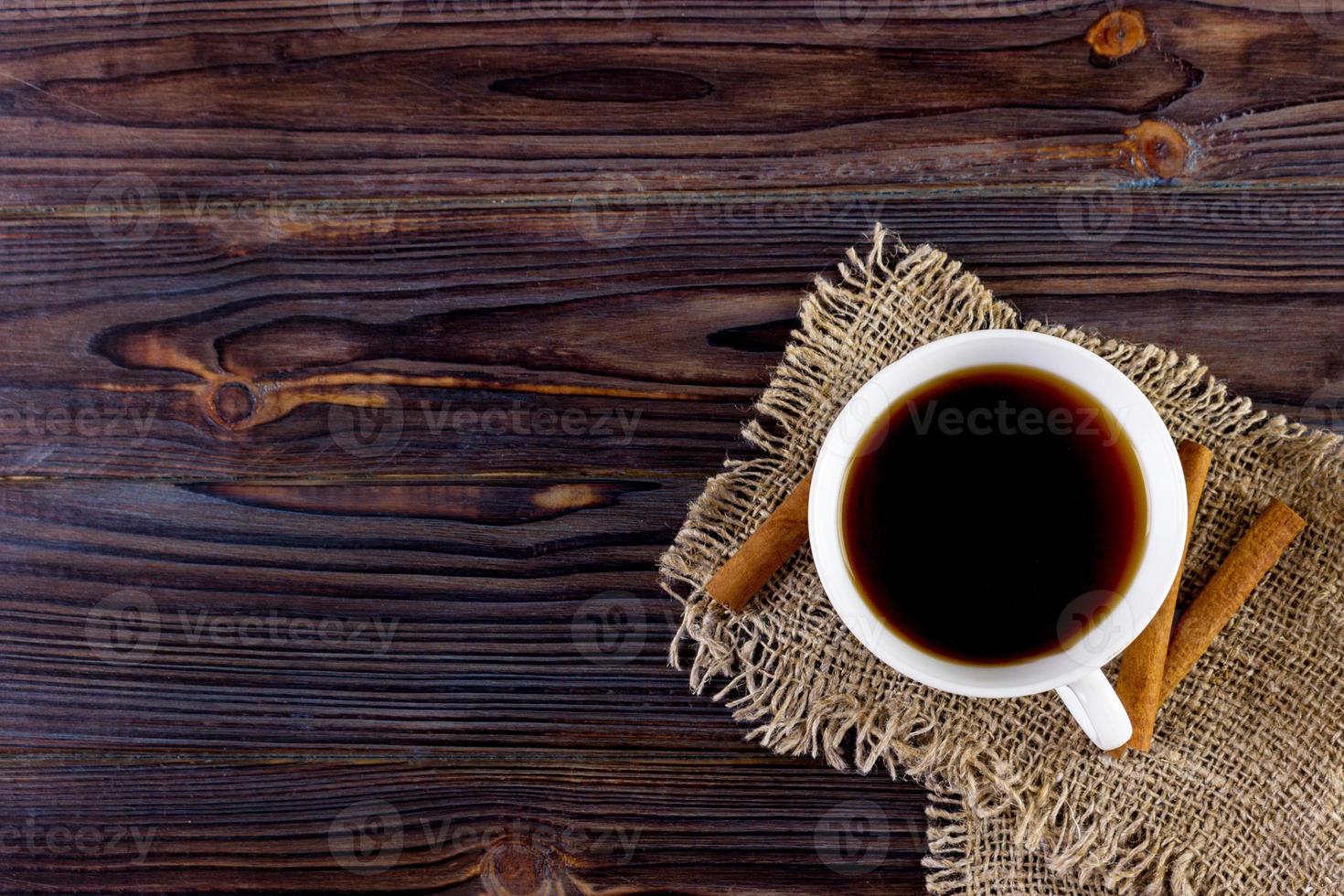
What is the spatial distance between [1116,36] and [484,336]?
1.80ft

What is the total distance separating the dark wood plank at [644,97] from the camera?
2.39ft

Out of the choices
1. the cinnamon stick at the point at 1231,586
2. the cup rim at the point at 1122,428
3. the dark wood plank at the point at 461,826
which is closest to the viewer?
the cup rim at the point at 1122,428

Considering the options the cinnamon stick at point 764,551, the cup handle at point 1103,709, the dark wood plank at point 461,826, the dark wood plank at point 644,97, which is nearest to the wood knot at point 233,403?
the dark wood plank at point 644,97

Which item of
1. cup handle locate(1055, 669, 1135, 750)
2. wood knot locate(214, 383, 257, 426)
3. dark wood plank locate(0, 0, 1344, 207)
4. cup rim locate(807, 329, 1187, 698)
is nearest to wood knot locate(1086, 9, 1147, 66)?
dark wood plank locate(0, 0, 1344, 207)

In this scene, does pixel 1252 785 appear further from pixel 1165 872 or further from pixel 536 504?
pixel 536 504

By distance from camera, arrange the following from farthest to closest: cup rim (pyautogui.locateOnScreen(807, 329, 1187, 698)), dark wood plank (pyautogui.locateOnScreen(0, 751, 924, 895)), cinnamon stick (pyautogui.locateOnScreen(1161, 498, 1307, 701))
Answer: dark wood plank (pyautogui.locateOnScreen(0, 751, 924, 895)) < cinnamon stick (pyautogui.locateOnScreen(1161, 498, 1307, 701)) < cup rim (pyautogui.locateOnScreen(807, 329, 1187, 698))

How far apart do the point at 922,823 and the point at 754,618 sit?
0.22m

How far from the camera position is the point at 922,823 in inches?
29.6

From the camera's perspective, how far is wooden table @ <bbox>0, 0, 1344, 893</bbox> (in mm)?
729

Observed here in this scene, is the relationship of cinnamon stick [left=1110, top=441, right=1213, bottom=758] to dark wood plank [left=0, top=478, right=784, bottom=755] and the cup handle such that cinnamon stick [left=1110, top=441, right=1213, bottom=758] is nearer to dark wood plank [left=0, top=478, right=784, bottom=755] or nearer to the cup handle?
the cup handle

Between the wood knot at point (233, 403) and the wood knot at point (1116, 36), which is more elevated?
the wood knot at point (233, 403)

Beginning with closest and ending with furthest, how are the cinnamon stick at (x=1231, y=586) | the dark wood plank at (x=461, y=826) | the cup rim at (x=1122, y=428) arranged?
the cup rim at (x=1122, y=428) → the cinnamon stick at (x=1231, y=586) → the dark wood plank at (x=461, y=826)

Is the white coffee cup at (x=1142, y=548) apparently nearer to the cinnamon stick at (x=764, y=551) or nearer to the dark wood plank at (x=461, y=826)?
the cinnamon stick at (x=764, y=551)

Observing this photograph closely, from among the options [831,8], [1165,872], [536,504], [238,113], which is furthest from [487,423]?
[1165,872]
